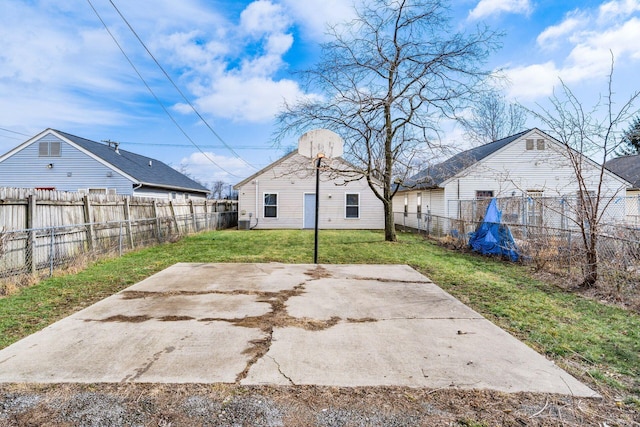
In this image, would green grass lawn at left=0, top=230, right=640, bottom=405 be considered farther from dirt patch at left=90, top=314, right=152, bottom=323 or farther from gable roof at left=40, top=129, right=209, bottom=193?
gable roof at left=40, top=129, right=209, bottom=193

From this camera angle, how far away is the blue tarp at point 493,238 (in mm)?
8594

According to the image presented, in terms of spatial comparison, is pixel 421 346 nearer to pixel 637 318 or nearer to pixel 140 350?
pixel 140 350

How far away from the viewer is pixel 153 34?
423 inches

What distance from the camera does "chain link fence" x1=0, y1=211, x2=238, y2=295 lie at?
579 centimetres

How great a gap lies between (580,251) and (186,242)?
11150mm

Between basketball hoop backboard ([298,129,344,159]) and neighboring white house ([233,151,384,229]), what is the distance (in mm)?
8383

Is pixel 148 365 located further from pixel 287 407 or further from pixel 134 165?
pixel 134 165

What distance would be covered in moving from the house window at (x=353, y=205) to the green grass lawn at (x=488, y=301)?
27.5ft

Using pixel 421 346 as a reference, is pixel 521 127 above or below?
above

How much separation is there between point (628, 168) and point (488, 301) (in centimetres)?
2311

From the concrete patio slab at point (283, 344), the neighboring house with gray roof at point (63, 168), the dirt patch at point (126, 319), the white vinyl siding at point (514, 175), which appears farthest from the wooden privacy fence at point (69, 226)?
the white vinyl siding at point (514, 175)

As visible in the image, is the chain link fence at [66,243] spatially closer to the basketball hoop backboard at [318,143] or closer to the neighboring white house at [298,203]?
the basketball hoop backboard at [318,143]

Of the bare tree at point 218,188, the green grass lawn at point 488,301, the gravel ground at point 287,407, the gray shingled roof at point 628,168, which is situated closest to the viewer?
the gravel ground at point 287,407

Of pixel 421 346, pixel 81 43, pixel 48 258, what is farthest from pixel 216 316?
pixel 81 43
